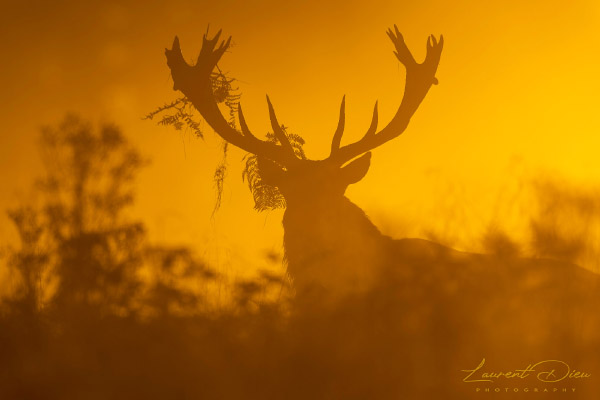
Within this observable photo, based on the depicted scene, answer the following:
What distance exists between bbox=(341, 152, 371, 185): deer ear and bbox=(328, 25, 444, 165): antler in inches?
16.8

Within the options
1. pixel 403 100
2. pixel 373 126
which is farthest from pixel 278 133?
pixel 403 100

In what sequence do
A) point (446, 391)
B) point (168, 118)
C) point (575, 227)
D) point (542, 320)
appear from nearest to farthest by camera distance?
point (446, 391) → point (542, 320) → point (575, 227) → point (168, 118)

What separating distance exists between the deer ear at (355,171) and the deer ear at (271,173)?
662 mm

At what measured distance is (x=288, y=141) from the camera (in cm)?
1005

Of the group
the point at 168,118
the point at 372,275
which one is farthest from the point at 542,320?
the point at 168,118

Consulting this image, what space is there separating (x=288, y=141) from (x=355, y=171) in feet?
3.75

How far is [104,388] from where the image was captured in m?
5.00

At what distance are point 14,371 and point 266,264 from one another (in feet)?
9.45

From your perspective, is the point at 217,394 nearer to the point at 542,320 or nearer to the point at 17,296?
the point at 17,296

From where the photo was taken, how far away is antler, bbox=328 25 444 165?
9797 millimetres

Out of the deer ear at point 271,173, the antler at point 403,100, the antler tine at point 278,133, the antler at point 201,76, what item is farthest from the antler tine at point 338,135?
the antler at point 201,76

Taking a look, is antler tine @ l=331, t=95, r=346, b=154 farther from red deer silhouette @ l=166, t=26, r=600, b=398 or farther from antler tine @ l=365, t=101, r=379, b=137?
antler tine @ l=365, t=101, r=379, b=137

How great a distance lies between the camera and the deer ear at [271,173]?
30.0 ft

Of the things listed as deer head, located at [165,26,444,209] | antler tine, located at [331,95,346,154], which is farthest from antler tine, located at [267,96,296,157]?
antler tine, located at [331,95,346,154]
